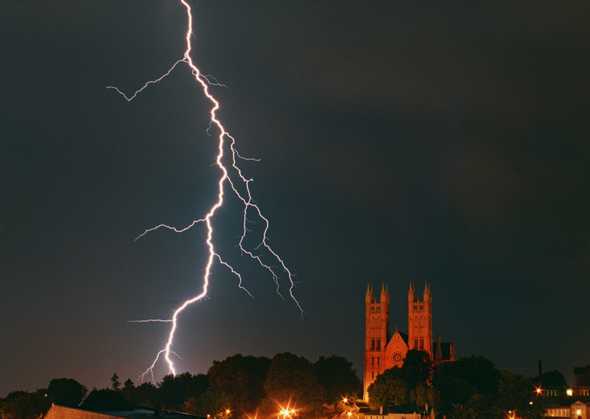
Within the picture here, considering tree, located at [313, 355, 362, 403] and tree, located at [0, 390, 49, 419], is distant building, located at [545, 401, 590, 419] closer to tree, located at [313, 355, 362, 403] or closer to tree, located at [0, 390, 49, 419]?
tree, located at [313, 355, 362, 403]

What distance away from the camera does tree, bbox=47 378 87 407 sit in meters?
122

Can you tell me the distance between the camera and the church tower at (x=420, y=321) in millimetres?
140375

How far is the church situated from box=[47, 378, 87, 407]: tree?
40751 mm

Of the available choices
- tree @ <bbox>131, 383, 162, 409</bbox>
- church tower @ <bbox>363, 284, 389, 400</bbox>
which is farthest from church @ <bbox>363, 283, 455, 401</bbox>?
tree @ <bbox>131, 383, 162, 409</bbox>

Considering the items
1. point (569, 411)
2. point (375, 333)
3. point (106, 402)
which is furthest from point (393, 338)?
point (106, 402)

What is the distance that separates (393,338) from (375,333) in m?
3.81

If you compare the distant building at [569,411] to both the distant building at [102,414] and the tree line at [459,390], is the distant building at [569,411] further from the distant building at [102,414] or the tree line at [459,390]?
the distant building at [102,414]

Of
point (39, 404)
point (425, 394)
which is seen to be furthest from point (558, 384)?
point (39, 404)

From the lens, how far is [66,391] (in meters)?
124

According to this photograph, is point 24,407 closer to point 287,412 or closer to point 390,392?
point 287,412

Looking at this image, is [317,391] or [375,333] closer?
[317,391]

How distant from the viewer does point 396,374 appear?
114 metres

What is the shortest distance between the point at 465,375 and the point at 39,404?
5305 cm

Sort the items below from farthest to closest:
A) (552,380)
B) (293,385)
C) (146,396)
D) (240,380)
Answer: (552,380) < (146,396) < (240,380) < (293,385)
